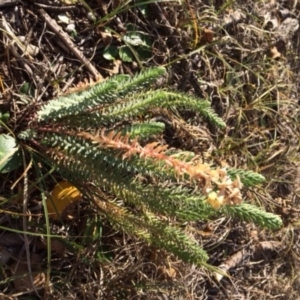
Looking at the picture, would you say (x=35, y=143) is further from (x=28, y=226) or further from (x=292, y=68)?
(x=292, y=68)

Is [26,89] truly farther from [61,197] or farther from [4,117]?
[61,197]

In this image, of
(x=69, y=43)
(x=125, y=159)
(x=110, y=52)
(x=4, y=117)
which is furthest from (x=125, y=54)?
(x=125, y=159)

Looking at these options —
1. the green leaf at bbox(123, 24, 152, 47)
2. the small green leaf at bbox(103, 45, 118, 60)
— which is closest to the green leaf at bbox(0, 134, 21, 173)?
the small green leaf at bbox(103, 45, 118, 60)

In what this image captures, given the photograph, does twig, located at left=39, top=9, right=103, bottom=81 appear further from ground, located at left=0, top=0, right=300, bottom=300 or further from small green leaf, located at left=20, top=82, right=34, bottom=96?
small green leaf, located at left=20, top=82, right=34, bottom=96

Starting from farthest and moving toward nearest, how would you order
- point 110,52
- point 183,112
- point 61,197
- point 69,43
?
point 183,112
point 110,52
point 69,43
point 61,197

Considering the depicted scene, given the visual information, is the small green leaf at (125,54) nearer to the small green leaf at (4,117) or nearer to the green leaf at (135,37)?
the green leaf at (135,37)

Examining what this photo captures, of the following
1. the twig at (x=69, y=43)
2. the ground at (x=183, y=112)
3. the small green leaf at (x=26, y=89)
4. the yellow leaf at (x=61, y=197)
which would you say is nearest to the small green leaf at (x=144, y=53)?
the ground at (x=183, y=112)
